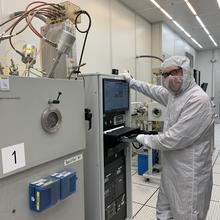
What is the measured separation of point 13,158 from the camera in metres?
1.04

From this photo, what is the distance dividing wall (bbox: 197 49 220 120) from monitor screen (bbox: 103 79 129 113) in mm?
8324

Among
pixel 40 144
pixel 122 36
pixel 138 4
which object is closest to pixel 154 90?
pixel 40 144

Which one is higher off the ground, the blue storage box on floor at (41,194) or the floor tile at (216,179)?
the blue storage box on floor at (41,194)

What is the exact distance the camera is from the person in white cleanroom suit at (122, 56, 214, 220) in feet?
5.60

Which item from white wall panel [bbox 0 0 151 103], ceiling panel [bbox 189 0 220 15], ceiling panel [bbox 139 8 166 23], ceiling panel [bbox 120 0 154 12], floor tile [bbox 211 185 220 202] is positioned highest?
ceiling panel [bbox 189 0 220 15]

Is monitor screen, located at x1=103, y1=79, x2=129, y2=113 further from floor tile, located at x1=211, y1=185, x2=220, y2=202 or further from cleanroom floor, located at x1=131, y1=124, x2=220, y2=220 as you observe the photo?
floor tile, located at x1=211, y1=185, x2=220, y2=202

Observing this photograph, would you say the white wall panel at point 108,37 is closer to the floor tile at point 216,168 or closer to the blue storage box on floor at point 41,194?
the blue storage box on floor at point 41,194

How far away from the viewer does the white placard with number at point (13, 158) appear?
1.01 m

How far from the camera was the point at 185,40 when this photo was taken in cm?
744

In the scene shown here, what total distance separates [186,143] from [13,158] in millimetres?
1247

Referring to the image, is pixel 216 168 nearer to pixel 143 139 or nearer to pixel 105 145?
pixel 143 139

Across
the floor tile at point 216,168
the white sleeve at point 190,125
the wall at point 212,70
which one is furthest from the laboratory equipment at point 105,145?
the wall at point 212,70

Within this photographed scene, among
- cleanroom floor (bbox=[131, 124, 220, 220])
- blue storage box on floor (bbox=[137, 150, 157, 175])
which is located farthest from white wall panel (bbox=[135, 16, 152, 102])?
cleanroom floor (bbox=[131, 124, 220, 220])

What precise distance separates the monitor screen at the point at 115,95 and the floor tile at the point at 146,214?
48.7 inches
